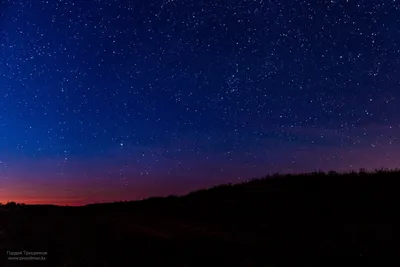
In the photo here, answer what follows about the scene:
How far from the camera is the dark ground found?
10047mm

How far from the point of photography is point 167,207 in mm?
21406

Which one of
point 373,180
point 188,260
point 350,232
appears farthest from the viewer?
point 373,180

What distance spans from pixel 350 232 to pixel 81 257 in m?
7.81

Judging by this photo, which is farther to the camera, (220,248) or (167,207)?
(167,207)

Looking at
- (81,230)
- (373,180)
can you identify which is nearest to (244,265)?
(81,230)

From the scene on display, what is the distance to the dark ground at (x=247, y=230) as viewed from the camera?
1005 centimetres

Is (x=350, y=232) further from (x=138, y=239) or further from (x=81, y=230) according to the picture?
(x=81, y=230)

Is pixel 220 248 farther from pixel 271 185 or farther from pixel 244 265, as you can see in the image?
pixel 271 185

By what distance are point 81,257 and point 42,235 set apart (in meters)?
3.09

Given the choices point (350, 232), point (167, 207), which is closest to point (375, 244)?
point (350, 232)

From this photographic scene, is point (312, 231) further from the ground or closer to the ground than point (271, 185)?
closer to the ground

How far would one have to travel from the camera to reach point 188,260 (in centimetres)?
978

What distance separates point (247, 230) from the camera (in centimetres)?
1381

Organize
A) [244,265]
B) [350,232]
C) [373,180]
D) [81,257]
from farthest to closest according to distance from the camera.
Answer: [373,180] → [350,232] → [81,257] → [244,265]
